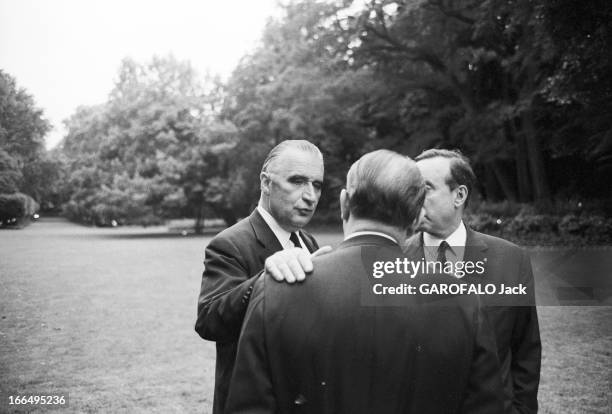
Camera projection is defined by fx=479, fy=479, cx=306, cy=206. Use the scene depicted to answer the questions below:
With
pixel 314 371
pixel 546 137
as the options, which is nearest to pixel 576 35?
pixel 546 137

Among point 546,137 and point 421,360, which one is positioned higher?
point 546,137

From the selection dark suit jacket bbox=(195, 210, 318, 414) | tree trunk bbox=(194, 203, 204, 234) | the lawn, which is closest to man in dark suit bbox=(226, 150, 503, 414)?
dark suit jacket bbox=(195, 210, 318, 414)

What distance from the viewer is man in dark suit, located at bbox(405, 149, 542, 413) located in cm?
216

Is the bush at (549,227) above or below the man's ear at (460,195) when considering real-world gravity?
below

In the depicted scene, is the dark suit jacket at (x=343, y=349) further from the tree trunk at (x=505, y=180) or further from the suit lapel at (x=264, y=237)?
the tree trunk at (x=505, y=180)

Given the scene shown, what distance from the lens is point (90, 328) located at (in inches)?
275

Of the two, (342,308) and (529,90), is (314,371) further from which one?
(529,90)

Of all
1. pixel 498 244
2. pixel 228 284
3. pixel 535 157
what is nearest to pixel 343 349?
pixel 228 284

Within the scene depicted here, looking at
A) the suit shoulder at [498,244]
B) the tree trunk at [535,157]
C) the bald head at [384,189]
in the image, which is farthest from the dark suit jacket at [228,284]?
the tree trunk at [535,157]

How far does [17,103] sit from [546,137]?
55.4 ft

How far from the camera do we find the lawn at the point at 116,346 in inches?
176

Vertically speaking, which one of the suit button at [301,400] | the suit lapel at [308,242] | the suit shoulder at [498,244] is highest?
the suit shoulder at [498,244]

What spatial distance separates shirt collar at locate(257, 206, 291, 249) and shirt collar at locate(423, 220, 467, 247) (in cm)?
74

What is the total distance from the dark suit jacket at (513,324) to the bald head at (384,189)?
868mm
